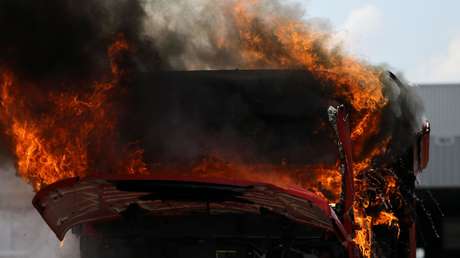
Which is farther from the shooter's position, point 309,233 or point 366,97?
point 366,97

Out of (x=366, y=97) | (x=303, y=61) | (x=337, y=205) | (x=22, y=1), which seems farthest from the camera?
(x=303, y=61)

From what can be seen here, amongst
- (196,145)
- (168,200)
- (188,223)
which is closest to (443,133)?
(196,145)

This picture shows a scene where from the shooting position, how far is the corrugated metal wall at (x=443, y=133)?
23.4 m

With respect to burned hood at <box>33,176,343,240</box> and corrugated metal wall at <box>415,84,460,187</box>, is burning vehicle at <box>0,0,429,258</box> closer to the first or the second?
burned hood at <box>33,176,343,240</box>

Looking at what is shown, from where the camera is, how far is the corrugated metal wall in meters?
23.4

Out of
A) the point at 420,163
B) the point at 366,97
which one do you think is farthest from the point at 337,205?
the point at 420,163

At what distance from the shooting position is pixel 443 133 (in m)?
23.5

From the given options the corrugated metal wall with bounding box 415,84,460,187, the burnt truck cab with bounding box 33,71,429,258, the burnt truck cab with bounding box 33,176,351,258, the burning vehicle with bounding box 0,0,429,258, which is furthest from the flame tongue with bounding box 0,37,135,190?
the corrugated metal wall with bounding box 415,84,460,187

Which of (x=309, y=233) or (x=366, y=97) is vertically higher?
(x=366, y=97)

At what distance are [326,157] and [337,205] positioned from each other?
48 centimetres

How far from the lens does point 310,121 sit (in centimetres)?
760

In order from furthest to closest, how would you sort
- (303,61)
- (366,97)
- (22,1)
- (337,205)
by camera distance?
1. (303,61)
2. (22,1)
3. (366,97)
4. (337,205)

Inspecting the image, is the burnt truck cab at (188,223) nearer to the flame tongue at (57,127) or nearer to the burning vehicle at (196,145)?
the burning vehicle at (196,145)

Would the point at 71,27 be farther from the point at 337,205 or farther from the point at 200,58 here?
the point at 337,205
